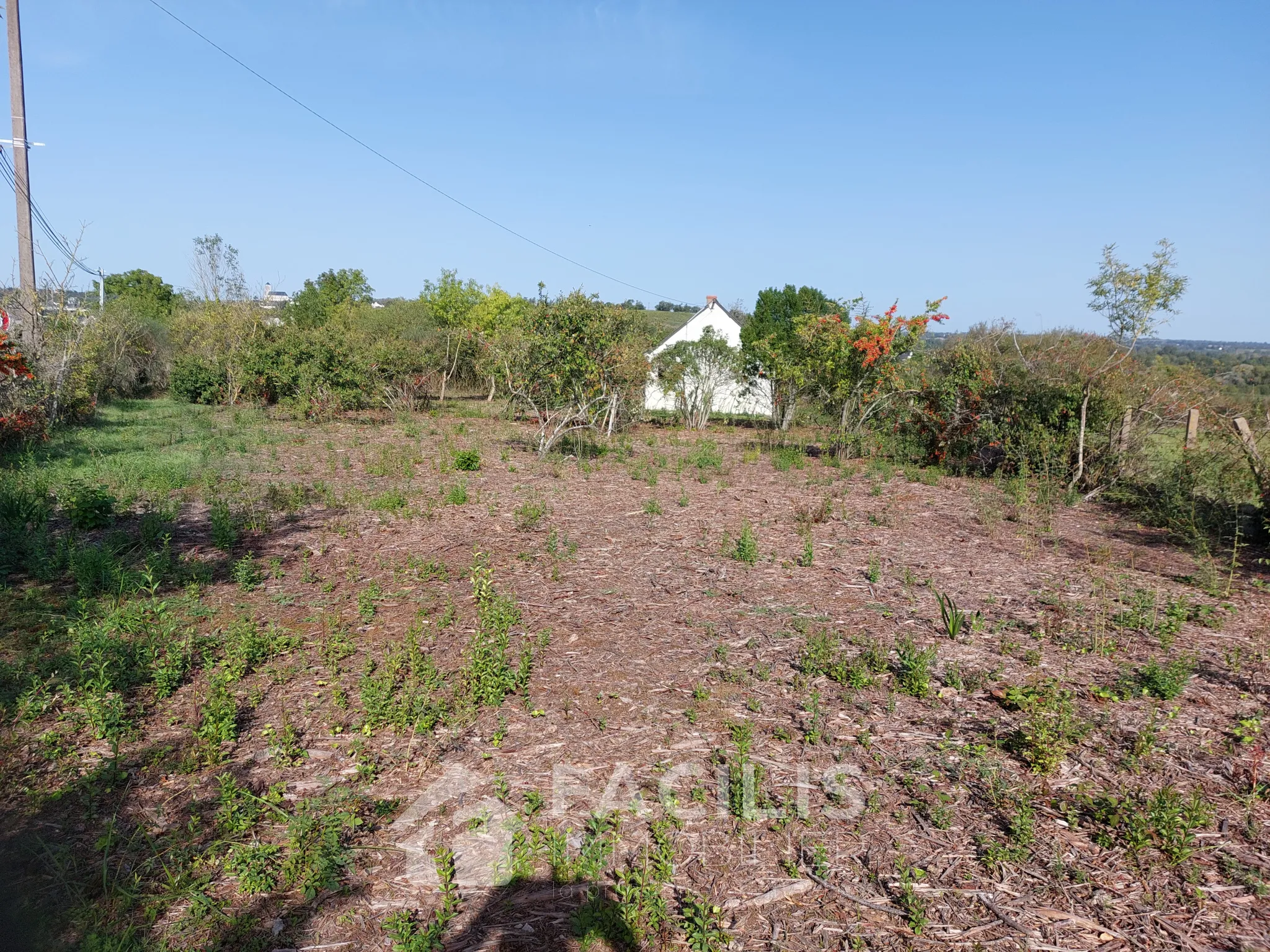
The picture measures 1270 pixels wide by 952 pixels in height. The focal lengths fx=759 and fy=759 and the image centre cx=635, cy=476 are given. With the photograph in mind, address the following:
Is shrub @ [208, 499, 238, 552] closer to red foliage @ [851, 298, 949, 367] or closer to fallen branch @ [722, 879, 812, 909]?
fallen branch @ [722, 879, 812, 909]

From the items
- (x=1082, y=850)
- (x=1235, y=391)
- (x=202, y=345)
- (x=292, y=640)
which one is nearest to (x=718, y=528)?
(x=292, y=640)

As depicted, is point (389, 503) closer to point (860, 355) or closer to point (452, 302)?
point (860, 355)

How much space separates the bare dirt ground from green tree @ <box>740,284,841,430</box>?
10493mm

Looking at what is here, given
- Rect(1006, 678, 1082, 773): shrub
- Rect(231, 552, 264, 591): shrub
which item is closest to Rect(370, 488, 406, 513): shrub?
Rect(231, 552, 264, 591): shrub

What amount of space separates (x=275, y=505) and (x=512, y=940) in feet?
25.1

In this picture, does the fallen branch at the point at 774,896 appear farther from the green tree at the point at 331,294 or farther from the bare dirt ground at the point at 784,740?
the green tree at the point at 331,294

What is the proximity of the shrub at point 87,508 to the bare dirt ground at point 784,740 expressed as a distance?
836 mm

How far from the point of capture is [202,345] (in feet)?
73.9

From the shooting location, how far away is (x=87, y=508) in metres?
7.94

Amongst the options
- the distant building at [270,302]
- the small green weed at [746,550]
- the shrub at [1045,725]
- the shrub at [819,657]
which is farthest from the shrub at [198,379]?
the shrub at [1045,725]

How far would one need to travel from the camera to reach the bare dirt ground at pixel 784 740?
3.04 metres

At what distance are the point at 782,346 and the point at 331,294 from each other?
95.8ft

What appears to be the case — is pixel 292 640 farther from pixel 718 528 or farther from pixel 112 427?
pixel 112 427

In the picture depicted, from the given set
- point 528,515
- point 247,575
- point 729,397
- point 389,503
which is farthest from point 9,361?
point 729,397
